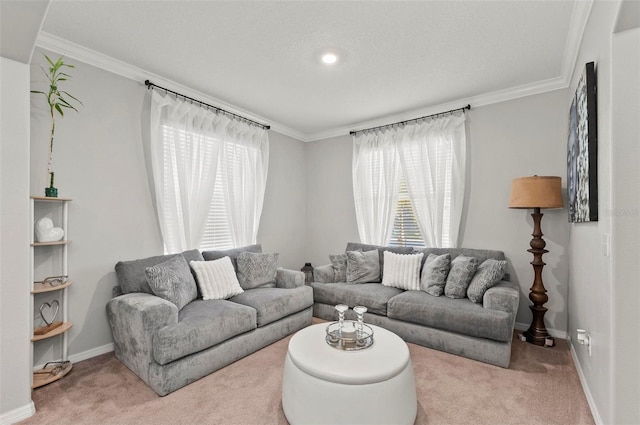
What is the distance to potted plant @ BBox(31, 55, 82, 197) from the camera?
2.45 metres

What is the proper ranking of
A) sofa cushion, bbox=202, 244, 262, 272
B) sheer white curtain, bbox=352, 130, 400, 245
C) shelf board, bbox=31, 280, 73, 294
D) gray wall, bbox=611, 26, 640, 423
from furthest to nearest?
1. sheer white curtain, bbox=352, 130, 400, 245
2. sofa cushion, bbox=202, 244, 262, 272
3. shelf board, bbox=31, 280, 73, 294
4. gray wall, bbox=611, 26, 640, 423

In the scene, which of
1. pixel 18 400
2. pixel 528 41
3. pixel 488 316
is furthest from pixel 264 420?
pixel 528 41

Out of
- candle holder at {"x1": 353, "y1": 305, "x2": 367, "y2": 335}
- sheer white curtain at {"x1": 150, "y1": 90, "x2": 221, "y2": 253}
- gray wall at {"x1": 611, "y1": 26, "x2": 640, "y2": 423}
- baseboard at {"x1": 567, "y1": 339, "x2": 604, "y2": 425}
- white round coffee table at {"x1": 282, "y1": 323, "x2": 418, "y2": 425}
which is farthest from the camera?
sheer white curtain at {"x1": 150, "y1": 90, "x2": 221, "y2": 253}

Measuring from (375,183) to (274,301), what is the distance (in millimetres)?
2346

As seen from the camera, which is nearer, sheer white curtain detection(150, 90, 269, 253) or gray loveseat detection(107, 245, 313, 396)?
gray loveseat detection(107, 245, 313, 396)

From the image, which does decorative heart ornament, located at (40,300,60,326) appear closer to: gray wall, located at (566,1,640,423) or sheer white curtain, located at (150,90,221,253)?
sheer white curtain, located at (150,90,221,253)

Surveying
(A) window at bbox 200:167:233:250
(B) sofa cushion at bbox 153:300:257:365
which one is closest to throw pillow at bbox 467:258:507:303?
(B) sofa cushion at bbox 153:300:257:365

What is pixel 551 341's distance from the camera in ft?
9.83

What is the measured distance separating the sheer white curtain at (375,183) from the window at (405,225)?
9cm

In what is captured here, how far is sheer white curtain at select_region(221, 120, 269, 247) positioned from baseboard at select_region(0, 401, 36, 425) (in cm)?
239

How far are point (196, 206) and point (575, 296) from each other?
3936 millimetres

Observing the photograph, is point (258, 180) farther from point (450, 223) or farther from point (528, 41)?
point (528, 41)

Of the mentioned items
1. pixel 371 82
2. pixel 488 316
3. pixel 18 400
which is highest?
pixel 371 82

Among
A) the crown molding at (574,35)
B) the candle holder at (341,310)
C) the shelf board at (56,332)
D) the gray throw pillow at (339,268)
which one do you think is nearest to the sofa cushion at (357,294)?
the gray throw pillow at (339,268)
